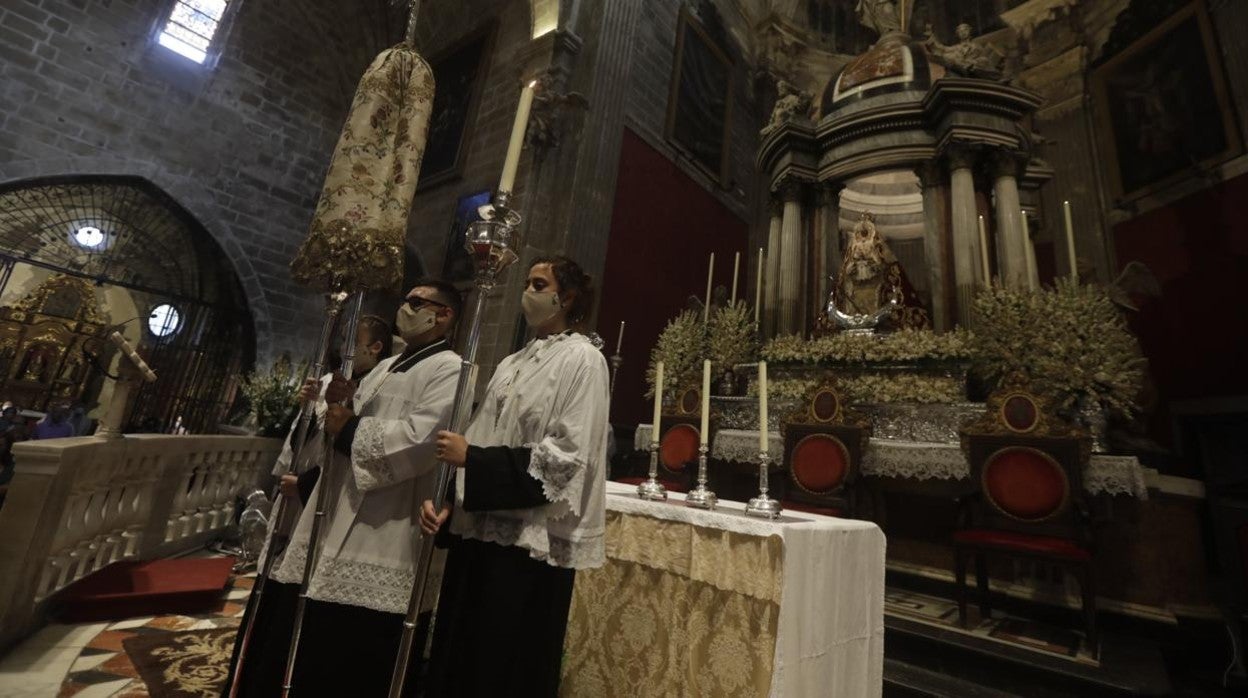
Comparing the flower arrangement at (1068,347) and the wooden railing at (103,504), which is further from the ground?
the flower arrangement at (1068,347)

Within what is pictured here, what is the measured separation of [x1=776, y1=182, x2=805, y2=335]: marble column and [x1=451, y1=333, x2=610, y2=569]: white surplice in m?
4.70

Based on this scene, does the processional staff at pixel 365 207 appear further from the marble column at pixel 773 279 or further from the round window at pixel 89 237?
the round window at pixel 89 237

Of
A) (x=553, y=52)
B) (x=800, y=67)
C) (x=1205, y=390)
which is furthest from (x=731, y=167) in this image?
(x=1205, y=390)

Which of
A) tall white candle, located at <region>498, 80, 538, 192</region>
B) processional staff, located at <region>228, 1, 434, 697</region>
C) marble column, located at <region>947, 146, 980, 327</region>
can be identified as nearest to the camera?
tall white candle, located at <region>498, 80, 538, 192</region>

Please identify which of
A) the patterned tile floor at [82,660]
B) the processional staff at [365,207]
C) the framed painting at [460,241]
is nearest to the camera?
the processional staff at [365,207]

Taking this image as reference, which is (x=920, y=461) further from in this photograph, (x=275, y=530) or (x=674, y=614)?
(x=275, y=530)

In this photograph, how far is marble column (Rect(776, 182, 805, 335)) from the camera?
237 inches

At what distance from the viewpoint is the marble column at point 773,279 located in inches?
244

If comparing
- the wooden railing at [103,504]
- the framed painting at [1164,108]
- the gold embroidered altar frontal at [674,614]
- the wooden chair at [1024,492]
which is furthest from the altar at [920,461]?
the framed painting at [1164,108]

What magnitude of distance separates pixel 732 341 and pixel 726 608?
12.1ft

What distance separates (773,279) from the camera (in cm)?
631


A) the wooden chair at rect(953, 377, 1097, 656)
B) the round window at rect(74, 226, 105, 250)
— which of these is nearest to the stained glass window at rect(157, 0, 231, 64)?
the round window at rect(74, 226, 105, 250)

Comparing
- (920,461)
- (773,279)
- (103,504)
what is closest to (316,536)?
(103,504)

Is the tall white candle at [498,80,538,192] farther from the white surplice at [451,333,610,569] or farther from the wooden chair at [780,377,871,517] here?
the wooden chair at [780,377,871,517]
